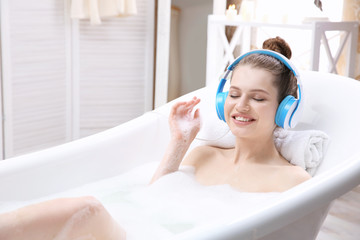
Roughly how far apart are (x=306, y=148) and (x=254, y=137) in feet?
0.53

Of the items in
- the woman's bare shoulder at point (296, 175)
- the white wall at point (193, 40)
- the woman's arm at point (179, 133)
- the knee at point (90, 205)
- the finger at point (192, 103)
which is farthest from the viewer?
the white wall at point (193, 40)

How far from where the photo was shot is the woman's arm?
1.78 metres

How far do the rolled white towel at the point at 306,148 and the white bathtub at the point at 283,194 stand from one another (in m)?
0.03

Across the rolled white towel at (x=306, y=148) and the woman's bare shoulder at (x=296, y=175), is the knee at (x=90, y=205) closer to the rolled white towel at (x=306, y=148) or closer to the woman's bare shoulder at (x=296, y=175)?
the woman's bare shoulder at (x=296, y=175)

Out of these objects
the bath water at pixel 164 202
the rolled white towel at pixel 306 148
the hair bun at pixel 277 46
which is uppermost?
the hair bun at pixel 277 46

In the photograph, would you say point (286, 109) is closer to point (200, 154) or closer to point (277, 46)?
point (200, 154)

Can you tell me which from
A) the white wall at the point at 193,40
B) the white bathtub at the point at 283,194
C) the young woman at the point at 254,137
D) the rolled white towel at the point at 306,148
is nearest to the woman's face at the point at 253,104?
the young woman at the point at 254,137

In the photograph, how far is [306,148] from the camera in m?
1.59

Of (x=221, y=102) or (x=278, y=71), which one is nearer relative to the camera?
(x=278, y=71)

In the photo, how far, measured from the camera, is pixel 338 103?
1.75 metres

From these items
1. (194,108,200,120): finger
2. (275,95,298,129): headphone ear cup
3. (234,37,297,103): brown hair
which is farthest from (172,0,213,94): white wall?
(275,95,298,129): headphone ear cup

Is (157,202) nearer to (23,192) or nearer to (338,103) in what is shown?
(23,192)

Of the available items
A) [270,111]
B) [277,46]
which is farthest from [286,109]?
[277,46]

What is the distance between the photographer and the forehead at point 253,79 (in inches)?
61.4
